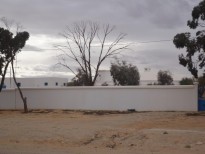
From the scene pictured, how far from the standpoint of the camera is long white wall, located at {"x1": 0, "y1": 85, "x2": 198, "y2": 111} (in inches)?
1432

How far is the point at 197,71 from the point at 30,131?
13024mm

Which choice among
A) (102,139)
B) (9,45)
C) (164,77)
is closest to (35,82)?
(164,77)

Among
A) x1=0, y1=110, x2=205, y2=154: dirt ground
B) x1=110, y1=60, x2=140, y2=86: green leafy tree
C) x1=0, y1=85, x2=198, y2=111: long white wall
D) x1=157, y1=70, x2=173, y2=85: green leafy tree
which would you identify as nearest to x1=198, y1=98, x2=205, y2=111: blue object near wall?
x1=0, y1=85, x2=198, y2=111: long white wall

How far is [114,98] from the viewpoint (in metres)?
39.1

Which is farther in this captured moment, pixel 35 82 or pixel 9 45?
pixel 35 82

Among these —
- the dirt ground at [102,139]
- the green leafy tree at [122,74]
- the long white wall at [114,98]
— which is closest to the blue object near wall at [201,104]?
the long white wall at [114,98]

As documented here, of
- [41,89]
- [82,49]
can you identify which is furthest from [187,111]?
[82,49]

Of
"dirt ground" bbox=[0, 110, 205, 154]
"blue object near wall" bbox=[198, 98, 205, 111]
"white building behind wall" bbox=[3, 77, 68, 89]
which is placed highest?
"white building behind wall" bbox=[3, 77, 68, 89]

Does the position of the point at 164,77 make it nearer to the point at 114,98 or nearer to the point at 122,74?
the point at 122,74

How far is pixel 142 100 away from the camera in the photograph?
38.1m

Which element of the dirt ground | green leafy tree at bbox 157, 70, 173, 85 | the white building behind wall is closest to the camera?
the dirt ground

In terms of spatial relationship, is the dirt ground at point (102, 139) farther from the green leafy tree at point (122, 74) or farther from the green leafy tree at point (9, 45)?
the green leafy tree at point (122, 74)

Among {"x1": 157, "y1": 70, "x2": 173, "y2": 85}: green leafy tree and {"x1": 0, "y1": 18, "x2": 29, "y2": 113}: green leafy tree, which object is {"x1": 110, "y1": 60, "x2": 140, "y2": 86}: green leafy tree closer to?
{"x1": 157, "y1": 70, "x2": 173, "y2": 85}: green leafy tree

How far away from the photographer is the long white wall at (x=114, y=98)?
36.4m
